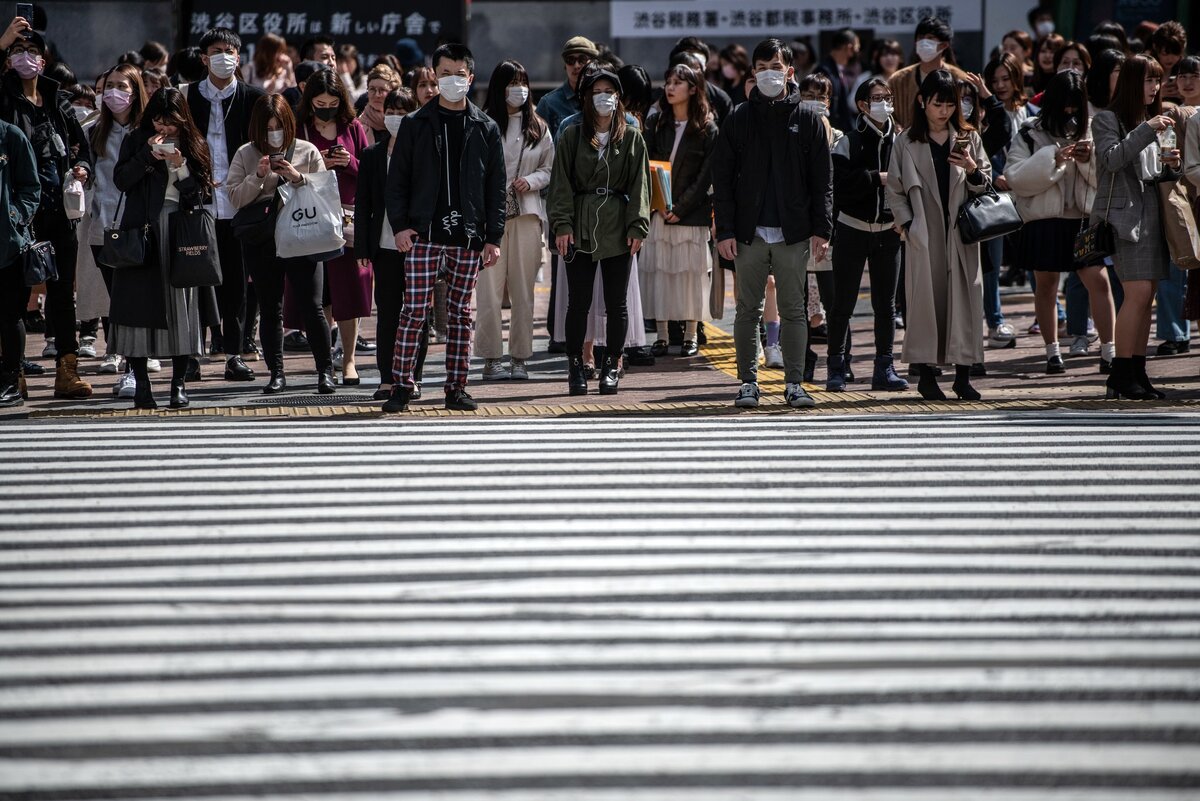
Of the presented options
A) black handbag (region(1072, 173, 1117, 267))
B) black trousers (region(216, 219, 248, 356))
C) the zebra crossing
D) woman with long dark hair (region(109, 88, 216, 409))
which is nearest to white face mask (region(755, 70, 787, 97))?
black handbag (region(1072, 173, 1117, 267))

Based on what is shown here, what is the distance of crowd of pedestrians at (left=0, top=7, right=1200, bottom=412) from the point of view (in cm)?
873

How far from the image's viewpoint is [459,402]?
8.84m

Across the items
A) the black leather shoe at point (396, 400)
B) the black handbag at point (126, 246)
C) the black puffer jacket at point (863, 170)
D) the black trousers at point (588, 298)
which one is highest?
the black puffer jacket at point (863, 170)

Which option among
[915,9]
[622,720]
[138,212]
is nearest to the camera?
[622,720]

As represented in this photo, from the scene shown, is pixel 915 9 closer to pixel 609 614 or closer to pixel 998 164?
pixel 998 164

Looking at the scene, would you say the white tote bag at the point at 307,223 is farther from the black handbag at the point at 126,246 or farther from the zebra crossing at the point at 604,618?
the zebra crossing at the point at 604,618

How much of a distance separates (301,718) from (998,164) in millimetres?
9024

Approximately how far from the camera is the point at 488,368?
10328 mm

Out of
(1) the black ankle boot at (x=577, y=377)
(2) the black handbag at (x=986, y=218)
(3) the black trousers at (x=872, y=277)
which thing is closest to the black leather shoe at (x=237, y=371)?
(1) the black ankle boot at (x=577, y=377)

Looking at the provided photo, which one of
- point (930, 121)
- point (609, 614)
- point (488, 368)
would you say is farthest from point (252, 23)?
point (609, 614)

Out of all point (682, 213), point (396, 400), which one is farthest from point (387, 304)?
point (682, 213)

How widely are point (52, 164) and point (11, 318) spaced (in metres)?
0.99

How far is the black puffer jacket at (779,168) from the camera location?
8664 mm

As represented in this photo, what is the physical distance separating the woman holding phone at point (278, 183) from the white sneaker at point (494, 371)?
1.11 metres
